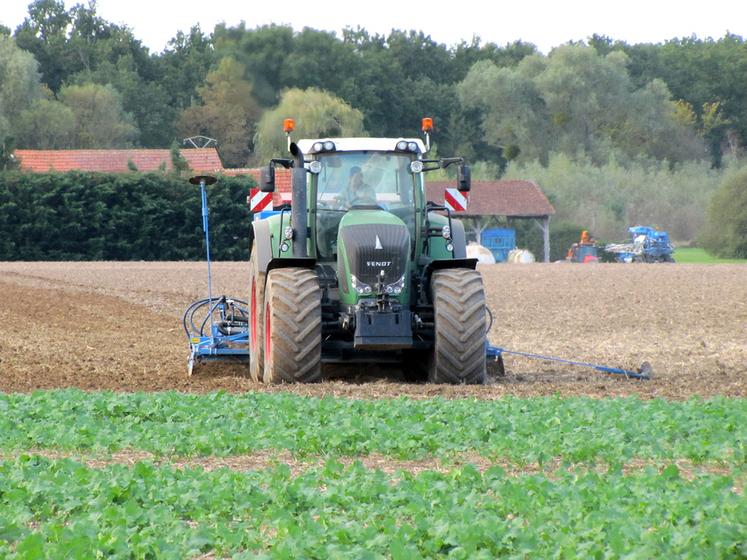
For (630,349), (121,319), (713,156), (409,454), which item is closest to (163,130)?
(713,156)

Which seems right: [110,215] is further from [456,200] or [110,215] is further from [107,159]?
[456,200]

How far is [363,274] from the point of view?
40.2 ft

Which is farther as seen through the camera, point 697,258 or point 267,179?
point 697,258

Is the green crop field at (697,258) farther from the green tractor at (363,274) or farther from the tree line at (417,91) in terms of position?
the green tractor at (363,274)

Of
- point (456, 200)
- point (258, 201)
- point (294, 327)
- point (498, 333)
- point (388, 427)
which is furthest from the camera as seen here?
point (498, 333)

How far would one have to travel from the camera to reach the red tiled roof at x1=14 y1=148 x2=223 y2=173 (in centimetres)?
5794

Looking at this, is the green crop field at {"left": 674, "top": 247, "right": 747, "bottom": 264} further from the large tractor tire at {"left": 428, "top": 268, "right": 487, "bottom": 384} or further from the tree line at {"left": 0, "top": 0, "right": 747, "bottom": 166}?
the large tractor tire at {"left": 428, "top": 268, "right": 487, "bottom": 384}

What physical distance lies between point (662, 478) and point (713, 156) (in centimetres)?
8465

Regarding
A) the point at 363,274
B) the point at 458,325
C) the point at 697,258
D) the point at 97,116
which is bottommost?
Result: the point at 697,258

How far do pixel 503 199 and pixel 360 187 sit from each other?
166ft

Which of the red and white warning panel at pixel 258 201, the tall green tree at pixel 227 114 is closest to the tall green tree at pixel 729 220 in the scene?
the tall green tree at pixel 227 114

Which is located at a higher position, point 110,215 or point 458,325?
point 110,215

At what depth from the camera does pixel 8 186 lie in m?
46.6

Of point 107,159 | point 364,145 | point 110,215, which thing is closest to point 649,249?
point 110,215
